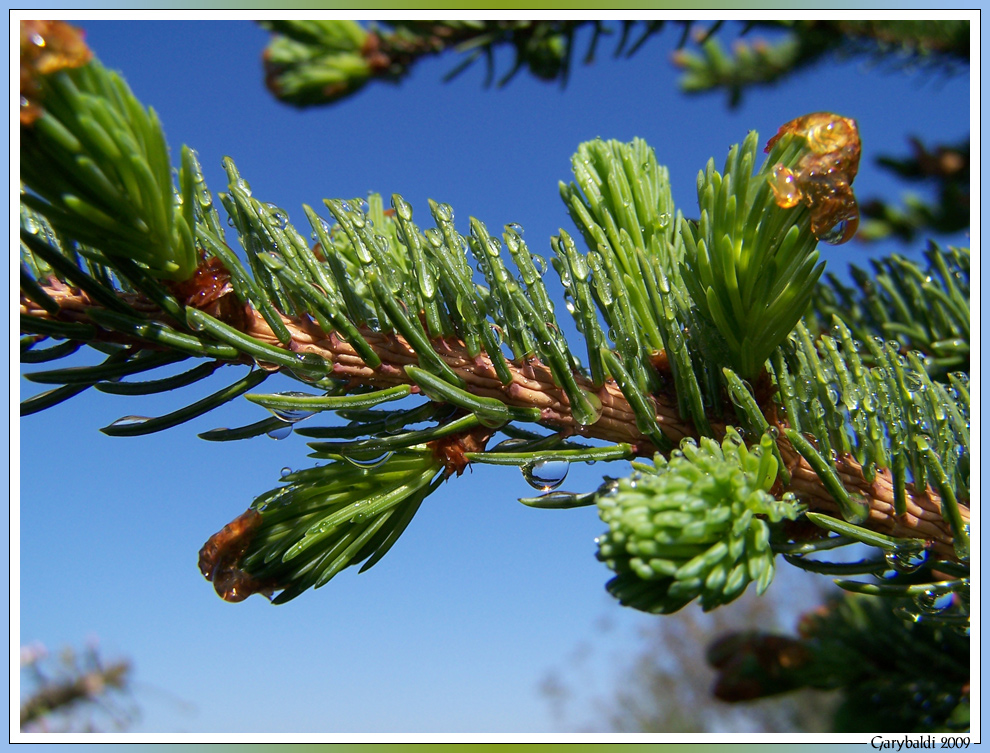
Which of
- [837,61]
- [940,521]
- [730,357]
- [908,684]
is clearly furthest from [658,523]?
[837,61]

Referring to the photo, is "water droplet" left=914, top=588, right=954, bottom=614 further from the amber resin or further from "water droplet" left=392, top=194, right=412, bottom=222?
"water droplet" left=392, top=194, right=412, bottom=222

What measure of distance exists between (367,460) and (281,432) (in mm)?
68

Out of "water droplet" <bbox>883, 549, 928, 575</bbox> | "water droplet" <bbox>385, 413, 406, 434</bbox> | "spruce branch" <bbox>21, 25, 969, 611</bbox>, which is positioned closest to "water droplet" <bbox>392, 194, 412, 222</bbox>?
"spruce branch" <bbox>21, 25, 969, 611</bbox>

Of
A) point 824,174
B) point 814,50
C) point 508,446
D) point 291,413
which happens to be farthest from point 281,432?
point 814,50

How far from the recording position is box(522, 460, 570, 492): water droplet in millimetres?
548

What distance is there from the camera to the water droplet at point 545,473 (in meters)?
0.55

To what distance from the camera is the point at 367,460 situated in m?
0.57

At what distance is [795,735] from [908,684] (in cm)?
33

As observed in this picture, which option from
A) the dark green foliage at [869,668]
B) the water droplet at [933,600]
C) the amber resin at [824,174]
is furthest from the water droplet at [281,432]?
the dark green foliage at [869,668]

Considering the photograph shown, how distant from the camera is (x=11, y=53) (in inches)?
15.5

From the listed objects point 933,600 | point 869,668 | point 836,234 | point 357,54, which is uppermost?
point 357,54

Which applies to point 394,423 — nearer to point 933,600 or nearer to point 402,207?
point 402,207

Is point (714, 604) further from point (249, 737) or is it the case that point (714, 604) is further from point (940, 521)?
point (249, 737)

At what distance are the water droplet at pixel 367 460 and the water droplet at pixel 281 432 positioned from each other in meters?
0.05
